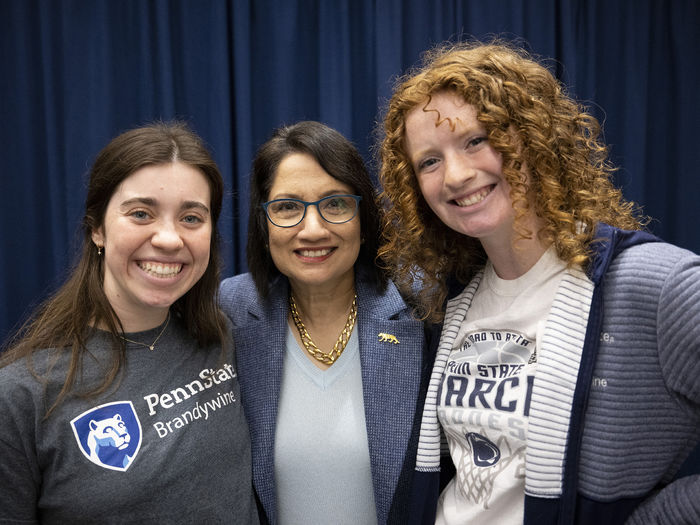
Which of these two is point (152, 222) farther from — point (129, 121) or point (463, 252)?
point (129, 121)

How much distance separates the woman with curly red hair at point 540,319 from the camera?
1023mm

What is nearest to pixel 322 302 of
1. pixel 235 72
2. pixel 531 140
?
pixel 531 140

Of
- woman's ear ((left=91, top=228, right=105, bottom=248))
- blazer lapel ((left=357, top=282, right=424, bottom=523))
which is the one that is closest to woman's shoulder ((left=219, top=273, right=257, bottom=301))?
blazer lapel ((left=357, top=282, right=424, bottom=523))

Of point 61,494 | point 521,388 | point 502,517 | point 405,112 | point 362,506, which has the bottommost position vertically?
point 362,506

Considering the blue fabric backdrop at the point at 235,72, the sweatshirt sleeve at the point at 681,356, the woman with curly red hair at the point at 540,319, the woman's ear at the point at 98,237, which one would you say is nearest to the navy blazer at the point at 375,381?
the woman with curly red hair at the point at 540,319

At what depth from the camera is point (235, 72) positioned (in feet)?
8.07

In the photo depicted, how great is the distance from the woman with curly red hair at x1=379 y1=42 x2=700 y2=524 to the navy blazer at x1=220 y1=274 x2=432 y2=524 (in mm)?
100

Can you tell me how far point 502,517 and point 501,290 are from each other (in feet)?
1.69

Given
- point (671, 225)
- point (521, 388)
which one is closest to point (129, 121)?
point (521, 388)

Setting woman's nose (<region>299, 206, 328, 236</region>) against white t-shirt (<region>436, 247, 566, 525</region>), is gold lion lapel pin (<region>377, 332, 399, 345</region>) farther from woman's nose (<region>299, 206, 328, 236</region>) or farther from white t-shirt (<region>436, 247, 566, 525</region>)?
woman's nose (<region>299, 206, 328, 236</region>)

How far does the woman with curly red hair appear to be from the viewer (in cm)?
102

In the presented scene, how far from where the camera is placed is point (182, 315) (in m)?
1.45

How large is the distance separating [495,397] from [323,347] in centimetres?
58

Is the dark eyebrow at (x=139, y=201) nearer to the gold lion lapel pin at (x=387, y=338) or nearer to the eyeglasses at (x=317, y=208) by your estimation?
the eyeglasses at (x=317, y=208)
